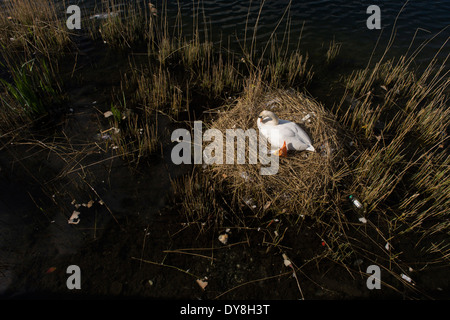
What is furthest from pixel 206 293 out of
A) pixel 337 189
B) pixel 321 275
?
pixel 337 189

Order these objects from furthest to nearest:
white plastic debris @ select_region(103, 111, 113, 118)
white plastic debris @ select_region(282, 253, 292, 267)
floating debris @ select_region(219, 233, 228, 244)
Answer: white plastic debris @ select_region(103, 111, 113, 118)
floating debris @ select_region(219, 233, 228, 244)
white plastic debris @ select_region(282, 253, 292, 267)

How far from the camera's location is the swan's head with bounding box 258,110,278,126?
4.34 metres

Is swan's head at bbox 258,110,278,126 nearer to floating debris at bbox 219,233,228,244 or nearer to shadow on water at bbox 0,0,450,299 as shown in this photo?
shadow on water at bbox 0,0,450,299

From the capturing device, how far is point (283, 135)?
4.16 metres

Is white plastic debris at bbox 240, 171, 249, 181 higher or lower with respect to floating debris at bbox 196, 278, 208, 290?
higher

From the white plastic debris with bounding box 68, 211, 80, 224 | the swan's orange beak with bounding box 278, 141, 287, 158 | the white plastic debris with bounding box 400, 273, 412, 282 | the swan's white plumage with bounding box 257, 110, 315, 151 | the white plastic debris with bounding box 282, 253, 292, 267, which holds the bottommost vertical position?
the white plastic debris with bounding box 282, 253, 292, 267

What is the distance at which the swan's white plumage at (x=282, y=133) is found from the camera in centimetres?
417

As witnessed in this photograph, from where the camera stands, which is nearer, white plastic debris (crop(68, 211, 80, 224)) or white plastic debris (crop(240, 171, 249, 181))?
white plastic debris (crop(68, 211, 80, 224))

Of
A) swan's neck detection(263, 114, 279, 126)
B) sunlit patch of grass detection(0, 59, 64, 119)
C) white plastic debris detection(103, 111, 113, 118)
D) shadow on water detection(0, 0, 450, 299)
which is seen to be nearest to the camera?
shadow on water detection(0, 0, 450, 299)

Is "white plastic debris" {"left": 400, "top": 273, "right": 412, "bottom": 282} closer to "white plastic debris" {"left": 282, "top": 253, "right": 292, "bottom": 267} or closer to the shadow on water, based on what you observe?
the shadow on water

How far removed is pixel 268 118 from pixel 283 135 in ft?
1.51


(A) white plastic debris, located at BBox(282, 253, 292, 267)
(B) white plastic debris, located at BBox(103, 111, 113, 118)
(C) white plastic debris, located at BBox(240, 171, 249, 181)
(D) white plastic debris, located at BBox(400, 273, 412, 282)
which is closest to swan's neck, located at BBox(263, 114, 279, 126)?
(C) white plastic debris, located at BBox(240, 171, 249, 181)

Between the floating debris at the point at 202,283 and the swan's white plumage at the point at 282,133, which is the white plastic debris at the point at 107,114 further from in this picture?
the floating debris at the point at 202,283

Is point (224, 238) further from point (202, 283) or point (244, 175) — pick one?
point (244, 175)
